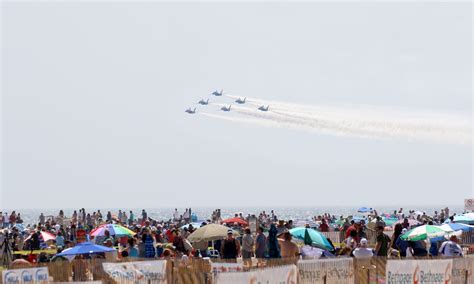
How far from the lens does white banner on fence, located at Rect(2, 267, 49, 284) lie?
50.6 ft

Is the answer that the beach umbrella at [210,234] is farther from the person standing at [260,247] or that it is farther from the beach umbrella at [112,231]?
the beach umbrella at [112,231]

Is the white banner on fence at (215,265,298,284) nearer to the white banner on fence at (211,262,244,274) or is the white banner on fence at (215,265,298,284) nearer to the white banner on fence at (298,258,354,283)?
the white banner on fence at (298,258,354,283)

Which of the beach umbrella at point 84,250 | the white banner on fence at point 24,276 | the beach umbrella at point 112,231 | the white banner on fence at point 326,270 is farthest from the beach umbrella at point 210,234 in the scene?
the white banner on fence at point 24,276

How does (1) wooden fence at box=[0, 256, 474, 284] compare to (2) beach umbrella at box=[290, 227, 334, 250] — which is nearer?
(1) wooden fence at box=[0, 256, 474, 284]

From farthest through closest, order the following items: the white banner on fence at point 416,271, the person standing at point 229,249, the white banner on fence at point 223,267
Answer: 1. the person standing at point 229,249
2. the white banner on fence at point 416,271
3. the white banner on fence at point 223,267

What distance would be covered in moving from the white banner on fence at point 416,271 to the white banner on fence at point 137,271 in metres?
4.16

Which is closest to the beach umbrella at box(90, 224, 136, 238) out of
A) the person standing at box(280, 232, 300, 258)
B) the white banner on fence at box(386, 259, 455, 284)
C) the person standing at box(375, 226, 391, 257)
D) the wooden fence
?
the person standing at box(280, 232, 300, 258)

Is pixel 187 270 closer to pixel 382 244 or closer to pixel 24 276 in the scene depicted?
pixel 24 276

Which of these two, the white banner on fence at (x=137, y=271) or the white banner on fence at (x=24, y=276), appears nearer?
the white banner on fence at (x=24, y=276)

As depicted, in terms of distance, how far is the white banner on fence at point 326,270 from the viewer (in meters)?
17.6

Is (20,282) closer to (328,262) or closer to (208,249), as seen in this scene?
(328,262)

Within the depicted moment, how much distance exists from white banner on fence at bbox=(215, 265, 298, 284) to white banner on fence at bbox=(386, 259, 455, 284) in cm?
202

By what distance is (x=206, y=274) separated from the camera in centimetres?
1773

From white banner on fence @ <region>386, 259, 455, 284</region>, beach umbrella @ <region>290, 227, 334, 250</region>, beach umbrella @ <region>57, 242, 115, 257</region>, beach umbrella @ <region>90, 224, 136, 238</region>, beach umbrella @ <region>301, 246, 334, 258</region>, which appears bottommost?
white banner on fence @ <region>386, 259, 455, 284</region>
